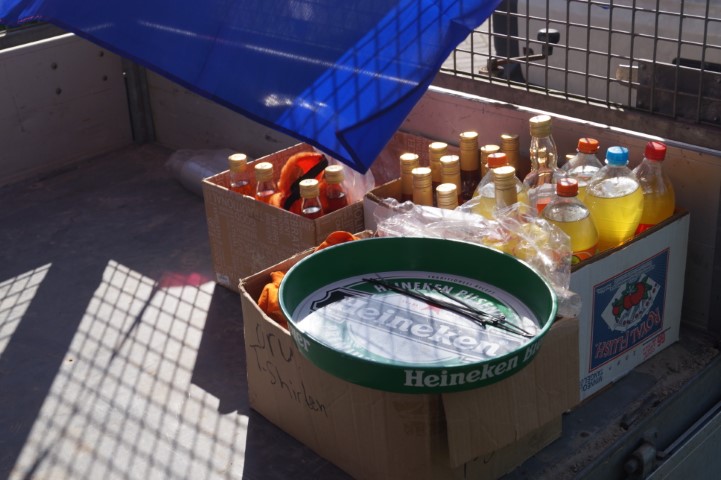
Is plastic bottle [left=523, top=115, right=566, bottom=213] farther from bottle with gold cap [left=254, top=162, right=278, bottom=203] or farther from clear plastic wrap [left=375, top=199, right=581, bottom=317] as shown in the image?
bottle with gold cap [left=254, top=162, right=278, bottom=203]

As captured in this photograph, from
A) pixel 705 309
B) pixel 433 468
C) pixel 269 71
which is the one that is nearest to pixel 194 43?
pixel 269 71

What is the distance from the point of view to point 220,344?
231 cm

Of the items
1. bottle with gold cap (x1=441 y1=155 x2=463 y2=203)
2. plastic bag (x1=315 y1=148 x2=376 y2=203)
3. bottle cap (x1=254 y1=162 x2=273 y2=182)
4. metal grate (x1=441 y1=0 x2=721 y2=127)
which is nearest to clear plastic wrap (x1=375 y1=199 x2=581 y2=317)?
bottle with gold cap (x1=441 y1=155 x2=463 y2=203)

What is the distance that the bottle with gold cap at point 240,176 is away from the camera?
7.89 feet

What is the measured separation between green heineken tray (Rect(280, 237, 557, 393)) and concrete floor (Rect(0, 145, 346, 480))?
1.10 feet

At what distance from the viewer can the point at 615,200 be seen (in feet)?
6.31

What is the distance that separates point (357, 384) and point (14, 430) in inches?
35.6

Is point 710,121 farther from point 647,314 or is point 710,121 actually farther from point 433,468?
point 433,468

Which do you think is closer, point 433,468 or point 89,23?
point 433,468

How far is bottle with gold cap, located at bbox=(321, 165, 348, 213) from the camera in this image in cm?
232

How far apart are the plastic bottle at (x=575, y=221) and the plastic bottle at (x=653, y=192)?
0.20m

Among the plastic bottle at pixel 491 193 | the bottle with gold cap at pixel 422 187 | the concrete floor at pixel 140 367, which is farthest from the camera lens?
the bottle with gold cap at pixel 422 187

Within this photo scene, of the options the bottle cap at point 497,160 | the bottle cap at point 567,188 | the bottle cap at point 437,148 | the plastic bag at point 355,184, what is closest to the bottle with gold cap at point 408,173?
the bottle cap at point 437,148

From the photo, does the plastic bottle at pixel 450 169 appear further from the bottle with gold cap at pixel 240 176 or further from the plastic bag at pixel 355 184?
the bottle with gold cap at pixel 240 176
